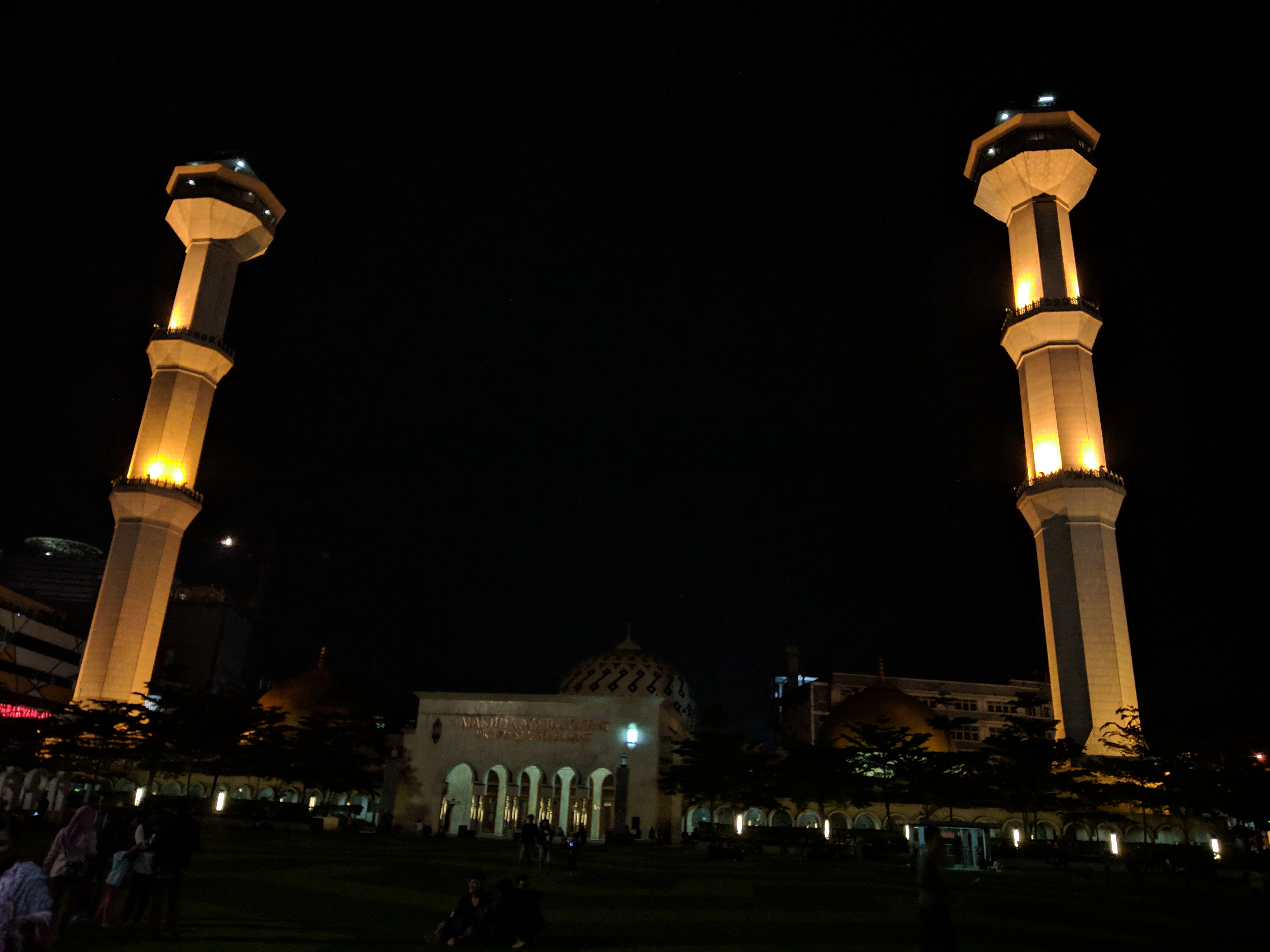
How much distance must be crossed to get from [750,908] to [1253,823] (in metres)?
32.8

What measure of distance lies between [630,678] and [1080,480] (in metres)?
23.9

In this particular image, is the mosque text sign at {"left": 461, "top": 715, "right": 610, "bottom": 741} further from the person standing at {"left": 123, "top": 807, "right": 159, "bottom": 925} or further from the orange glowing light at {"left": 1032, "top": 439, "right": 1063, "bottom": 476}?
the person standing at {"left": 123, "top": 807, "right": 159, "bottom": 925}

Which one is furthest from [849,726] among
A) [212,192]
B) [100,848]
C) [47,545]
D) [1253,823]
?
[47,545]

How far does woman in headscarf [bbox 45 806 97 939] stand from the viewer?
9727mm

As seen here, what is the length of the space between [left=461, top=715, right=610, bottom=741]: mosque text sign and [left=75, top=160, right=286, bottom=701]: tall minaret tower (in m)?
15.9

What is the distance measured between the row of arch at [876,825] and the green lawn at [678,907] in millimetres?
11191

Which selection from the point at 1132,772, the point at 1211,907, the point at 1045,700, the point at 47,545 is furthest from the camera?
the point at 47,545

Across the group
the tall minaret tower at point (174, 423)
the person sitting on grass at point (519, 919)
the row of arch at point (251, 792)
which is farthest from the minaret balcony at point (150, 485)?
the person sitting on grass at point (519, 919)

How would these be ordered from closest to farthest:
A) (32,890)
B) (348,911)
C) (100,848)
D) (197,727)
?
(32,890) < (100,848) < (348,911) < (197,727)

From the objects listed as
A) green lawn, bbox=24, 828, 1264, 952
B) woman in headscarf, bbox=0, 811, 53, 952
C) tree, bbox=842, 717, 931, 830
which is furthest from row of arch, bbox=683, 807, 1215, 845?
woman in headscarf, bbox=0, 811, 53, 952

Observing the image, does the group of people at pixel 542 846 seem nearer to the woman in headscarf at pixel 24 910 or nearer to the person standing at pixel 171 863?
the person standing at pixel 171 863

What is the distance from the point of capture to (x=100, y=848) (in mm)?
10906

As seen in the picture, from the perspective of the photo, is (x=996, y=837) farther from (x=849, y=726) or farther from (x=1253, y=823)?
(x=1253, y=823)

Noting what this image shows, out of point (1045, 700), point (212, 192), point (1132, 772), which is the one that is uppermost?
point (212, 192)
